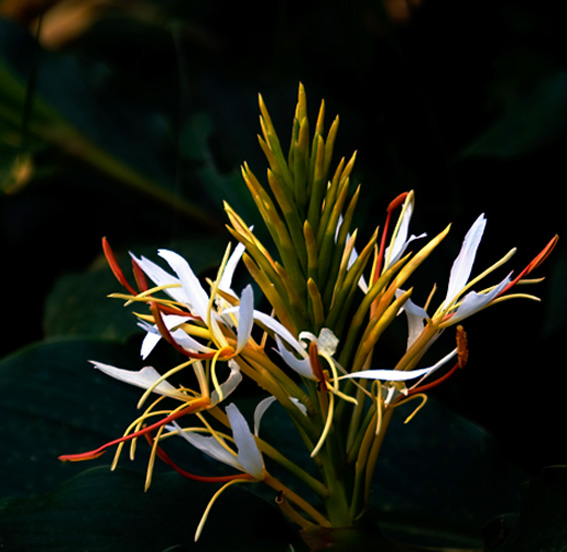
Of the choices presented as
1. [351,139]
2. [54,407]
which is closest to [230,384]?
[54,407]

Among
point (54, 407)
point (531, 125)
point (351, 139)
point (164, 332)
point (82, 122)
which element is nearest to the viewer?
point (164, 332)

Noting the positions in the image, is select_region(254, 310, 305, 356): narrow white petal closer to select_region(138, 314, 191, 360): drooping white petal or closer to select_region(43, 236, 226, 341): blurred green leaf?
select_region(138, 314, 191, 360): drooping white petal

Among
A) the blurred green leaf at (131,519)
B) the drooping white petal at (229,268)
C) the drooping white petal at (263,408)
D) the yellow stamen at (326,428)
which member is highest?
the drooping white petal at (229,268)

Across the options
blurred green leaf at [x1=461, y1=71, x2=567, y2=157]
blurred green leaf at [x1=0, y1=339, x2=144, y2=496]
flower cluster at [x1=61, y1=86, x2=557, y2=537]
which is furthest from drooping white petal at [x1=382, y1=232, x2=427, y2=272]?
blurred green leaf at [x1=461, y1=71, x2=567, y2=157]

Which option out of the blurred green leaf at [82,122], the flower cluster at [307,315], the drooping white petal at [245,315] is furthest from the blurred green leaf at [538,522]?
the blurred green leaf at [82,122]

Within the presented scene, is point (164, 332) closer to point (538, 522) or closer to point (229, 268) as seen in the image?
point (229, 268)

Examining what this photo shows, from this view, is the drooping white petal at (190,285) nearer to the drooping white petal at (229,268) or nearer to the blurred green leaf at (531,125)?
the drooping white petal at (229,268)
